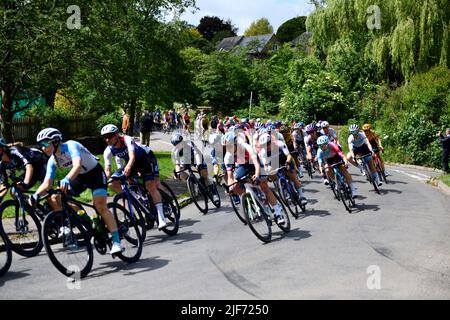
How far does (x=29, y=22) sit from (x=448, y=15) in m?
24.3

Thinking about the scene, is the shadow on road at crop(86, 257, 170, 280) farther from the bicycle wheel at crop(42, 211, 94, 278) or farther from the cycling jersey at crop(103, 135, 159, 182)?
the cycling jersey at crop(103, 135, 159, 182)

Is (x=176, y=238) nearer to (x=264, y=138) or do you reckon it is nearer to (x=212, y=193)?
(x=264, y=138)

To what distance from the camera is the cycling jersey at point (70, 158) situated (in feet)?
24.0

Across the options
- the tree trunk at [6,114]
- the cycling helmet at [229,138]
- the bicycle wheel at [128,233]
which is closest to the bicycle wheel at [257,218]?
the cycling helmet at [229,138]

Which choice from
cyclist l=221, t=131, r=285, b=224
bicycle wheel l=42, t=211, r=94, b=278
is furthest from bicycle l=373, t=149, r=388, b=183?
bicycle wheel l=42, t=211, r=94, b=278

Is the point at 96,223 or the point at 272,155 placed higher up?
the point at 272,155

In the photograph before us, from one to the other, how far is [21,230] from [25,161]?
116 centimetres

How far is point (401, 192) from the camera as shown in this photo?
52.5 ft

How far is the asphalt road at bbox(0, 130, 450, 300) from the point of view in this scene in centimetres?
649

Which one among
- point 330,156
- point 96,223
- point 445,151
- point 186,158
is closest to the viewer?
point 96,223

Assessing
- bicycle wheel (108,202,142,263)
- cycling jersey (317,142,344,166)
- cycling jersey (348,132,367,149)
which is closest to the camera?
bicycle wheel (108,202,142,263)

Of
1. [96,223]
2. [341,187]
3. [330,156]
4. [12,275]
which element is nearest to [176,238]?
[96,223]

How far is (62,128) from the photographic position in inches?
1017

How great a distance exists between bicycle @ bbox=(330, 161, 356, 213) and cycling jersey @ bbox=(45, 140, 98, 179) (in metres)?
6.24
